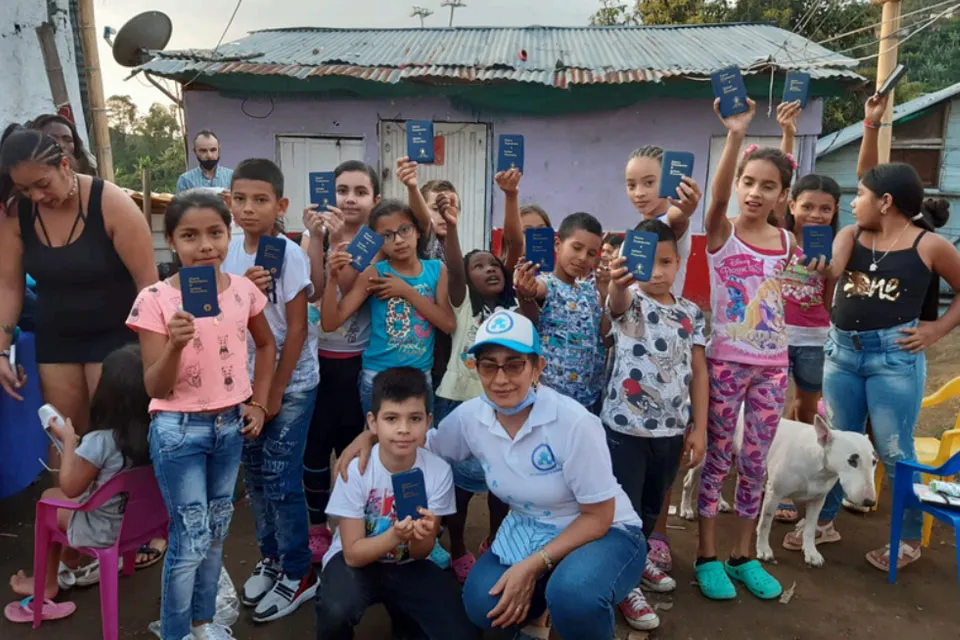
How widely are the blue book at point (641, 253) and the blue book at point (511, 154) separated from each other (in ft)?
2.66

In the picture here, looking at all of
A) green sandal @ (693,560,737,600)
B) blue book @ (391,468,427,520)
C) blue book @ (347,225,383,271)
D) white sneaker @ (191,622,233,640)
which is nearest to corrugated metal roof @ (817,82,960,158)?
green sandal @ (693,560,737,600)

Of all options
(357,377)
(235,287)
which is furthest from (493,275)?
(235,287)

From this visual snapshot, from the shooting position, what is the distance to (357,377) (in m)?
3.12

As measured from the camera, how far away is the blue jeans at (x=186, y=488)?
2.28m

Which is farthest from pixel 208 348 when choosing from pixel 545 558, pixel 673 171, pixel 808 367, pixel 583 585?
pixel 808 367

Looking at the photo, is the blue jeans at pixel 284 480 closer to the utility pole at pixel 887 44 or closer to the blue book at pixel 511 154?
the blue book at pixel 511 154

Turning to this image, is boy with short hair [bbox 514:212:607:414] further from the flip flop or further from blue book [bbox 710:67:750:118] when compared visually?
the flip flop

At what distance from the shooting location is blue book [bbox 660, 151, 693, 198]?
2.78 metres

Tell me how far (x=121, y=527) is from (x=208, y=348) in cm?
90

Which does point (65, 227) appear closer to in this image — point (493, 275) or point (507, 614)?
point (493, 275)

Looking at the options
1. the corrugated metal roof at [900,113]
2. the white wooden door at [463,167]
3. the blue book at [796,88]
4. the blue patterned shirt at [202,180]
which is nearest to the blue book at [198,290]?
the blue book at [796,88]

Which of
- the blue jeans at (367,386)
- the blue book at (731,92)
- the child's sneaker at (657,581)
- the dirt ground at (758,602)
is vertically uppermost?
the blue book at (731,92)

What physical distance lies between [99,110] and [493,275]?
494 centimetres

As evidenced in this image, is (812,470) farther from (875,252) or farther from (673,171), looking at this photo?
(673,171)
